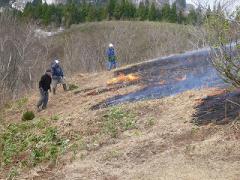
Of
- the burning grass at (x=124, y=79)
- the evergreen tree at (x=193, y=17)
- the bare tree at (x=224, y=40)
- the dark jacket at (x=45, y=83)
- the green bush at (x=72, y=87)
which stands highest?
the evergreen tree at (x=193, y=17)

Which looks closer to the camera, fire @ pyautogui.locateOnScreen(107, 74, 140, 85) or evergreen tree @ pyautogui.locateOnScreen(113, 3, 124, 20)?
fire @ pyautogui.locateOnScreen(107, 74, 140, 85)

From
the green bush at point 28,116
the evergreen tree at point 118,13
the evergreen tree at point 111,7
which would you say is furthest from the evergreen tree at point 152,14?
the green bush at point 28,116

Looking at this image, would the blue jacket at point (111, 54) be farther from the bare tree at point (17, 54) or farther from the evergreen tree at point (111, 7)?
the evergreen tree at point (111, 7)

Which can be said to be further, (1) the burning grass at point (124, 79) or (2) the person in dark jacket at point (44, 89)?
(1) the burning grass at point (124, 79)

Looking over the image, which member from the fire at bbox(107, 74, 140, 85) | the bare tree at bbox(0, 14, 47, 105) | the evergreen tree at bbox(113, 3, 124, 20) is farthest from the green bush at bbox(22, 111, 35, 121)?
the evergreen tree at bbox(113, 3, 124, 20)

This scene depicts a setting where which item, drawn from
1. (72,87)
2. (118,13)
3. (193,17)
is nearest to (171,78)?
(72,87)

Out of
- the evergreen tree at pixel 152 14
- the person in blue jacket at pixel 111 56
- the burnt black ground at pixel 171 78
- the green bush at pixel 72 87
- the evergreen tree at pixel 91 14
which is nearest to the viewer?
the burnt black ground at pixel 171 78

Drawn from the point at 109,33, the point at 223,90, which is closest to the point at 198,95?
the point at 223,90

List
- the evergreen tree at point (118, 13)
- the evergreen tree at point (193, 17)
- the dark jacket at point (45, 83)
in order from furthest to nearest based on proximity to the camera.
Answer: the evergreen tree at point (118, 13) → the evergreen tree at point (193, 17) → the dark jacket at point (45, 83)

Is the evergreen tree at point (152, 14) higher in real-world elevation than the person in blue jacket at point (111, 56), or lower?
higher

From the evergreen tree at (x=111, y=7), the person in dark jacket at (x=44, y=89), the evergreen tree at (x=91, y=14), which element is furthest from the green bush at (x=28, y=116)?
the evergreen tree at (x=111, y=7)

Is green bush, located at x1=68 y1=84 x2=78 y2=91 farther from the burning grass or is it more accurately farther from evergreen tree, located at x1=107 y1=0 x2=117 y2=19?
evergreen tree, located at x1=107 y1=0 x2=117 y2=19

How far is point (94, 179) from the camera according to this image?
30.2 ft

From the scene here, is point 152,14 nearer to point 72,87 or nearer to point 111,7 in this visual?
point 111,7
